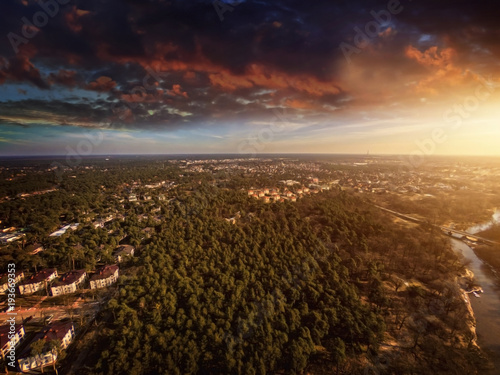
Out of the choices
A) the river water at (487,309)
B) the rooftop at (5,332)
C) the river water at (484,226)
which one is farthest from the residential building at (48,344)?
the river water at (484,226)

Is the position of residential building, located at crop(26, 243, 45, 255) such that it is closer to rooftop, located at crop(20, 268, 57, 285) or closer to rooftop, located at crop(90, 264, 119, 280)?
rooftop, located at crop(20, 268, 57, 285)

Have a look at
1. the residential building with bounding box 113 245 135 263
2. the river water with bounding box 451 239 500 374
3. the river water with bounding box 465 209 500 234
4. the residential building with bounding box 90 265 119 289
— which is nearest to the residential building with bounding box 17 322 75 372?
the residential building with bounding box 90 265 119 289

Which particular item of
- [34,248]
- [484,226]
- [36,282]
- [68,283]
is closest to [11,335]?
[68,283]

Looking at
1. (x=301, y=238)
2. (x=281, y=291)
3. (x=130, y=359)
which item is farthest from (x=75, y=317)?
(x=301, y=238)

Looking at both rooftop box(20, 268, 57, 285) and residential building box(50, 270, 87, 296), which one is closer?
residential building box(50, 270, 87, 296)

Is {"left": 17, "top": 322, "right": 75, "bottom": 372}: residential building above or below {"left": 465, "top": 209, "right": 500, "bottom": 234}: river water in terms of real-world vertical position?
above

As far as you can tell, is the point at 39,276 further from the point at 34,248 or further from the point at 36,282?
the point at 34,248

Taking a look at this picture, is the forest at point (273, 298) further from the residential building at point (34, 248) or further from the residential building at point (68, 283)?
the residential building at point (68, 283)
